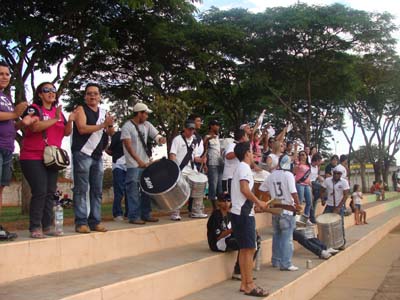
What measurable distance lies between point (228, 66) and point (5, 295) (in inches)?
695

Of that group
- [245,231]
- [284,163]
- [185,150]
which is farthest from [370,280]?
[245,231]

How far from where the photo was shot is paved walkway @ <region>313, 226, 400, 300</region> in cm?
827

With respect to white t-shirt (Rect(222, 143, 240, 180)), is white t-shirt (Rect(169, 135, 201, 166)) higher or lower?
higher

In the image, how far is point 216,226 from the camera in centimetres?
727

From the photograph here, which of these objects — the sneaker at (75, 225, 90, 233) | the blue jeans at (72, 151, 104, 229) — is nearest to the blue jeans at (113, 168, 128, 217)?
the blue jeans at (72, 151, 104, 229)

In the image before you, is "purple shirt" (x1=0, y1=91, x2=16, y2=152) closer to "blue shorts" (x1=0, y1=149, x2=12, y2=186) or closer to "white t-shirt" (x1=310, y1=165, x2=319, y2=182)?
"blue shorts" (x1=0, y1=149, x2=12, y2=186)

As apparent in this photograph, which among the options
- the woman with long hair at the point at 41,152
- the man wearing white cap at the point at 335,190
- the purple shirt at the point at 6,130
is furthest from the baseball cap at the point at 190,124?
the man wearing white cap at the point at 335,190

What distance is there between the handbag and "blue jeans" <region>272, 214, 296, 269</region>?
3.70 meters

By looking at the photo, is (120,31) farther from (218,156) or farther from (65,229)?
(65,229)

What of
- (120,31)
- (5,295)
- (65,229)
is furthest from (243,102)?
(5,295)

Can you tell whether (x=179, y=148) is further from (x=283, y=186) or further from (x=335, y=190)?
(x=335, y=190)

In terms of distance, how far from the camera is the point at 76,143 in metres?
6.17

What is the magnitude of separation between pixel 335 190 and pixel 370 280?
3.24 m

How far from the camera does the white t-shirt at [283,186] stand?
25.8 feet
